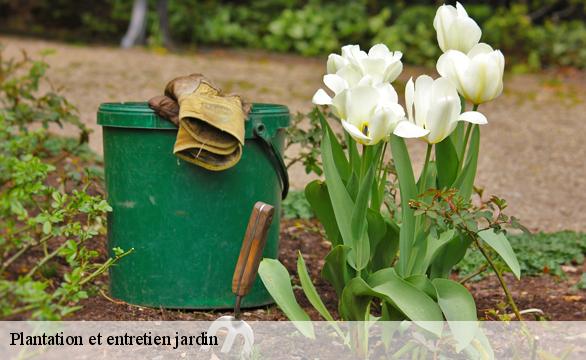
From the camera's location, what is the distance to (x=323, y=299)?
11.1 feet

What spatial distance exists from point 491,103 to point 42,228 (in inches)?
233

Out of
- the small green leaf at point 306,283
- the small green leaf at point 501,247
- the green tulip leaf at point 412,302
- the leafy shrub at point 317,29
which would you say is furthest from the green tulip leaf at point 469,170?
the leafy shrub at point 317,29

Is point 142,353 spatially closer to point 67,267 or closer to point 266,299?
point 266,299

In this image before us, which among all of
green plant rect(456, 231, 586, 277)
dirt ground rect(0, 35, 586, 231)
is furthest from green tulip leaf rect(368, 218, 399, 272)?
dirt ground rect(0, 35, 586, 231)

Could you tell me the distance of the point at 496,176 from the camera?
19.7ft

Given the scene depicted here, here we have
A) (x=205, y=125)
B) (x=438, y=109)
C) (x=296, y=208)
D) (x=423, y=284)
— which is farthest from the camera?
(x=296, y=208)

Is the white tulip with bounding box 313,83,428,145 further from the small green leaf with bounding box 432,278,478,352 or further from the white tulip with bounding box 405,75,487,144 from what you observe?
the small green leaf with bounding box 432,278,478,352

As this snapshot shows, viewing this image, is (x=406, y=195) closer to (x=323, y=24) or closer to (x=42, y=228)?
(x=42, y=228)

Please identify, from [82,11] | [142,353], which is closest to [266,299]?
[142,353]

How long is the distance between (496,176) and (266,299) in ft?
10.4

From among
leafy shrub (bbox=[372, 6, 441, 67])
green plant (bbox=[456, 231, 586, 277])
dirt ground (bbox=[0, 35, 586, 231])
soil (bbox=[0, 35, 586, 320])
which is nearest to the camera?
soil (bbox=[0, 35, 586, 320])

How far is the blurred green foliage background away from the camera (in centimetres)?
1114

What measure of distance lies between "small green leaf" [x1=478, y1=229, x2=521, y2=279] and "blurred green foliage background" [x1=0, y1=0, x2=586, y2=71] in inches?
319

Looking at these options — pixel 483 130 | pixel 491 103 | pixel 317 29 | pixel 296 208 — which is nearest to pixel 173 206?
pixel 296 208
